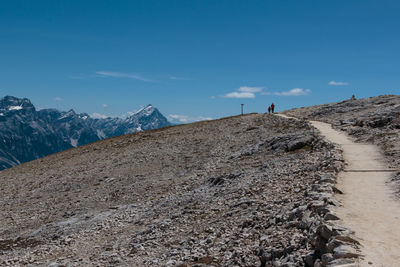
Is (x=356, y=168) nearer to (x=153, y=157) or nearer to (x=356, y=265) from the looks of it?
(x=356, y=265)

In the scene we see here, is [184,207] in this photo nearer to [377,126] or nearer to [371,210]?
[371,210]

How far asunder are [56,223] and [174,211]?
36.3ft

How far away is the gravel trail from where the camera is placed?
1041 cm

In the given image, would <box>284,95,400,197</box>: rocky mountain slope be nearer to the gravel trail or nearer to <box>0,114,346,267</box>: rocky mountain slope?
the gravel trail

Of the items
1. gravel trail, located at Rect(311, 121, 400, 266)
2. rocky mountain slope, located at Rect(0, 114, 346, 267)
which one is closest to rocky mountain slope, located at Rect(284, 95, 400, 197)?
gravel trail, located at Rect(311, 121, 400, 266)

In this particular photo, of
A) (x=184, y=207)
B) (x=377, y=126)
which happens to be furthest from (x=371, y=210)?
(x=377, y=126)

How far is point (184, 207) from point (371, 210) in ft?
40.4

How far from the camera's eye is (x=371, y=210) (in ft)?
46.9

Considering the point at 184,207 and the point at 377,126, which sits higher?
the point at 377,126

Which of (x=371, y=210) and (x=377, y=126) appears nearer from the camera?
(x=371, y=210)

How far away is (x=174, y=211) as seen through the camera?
2241cm

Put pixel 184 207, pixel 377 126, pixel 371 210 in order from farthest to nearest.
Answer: pixel 377 126 → pixel 184 207 → pixel 371 210

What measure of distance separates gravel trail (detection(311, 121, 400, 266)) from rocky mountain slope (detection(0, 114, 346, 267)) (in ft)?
3.01

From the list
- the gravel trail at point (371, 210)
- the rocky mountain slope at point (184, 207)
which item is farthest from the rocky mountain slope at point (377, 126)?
the rocky mountain slope at point (184, 207)
